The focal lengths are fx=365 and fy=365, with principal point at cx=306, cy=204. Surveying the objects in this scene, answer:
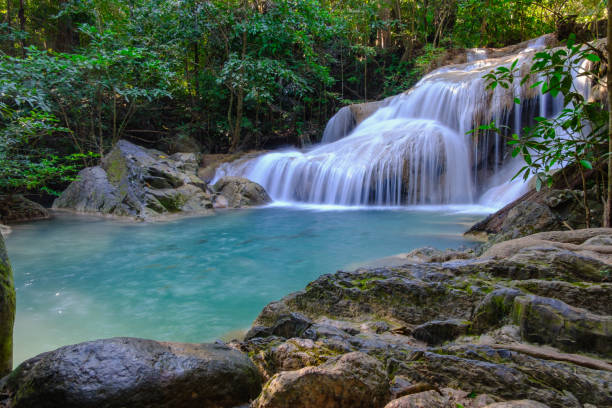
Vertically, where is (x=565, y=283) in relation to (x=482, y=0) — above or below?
below

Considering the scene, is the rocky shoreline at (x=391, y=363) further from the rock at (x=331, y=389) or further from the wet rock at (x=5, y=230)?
the wet rock at (x=5, y=230)

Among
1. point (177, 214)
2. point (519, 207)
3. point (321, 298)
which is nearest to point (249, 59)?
point (177, 214)

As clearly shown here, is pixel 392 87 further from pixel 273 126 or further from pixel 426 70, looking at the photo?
pixel 273 126

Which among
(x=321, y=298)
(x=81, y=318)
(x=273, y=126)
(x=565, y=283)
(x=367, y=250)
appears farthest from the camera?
(x=273, y=126)

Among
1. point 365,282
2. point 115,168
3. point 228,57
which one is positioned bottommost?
point 365,282

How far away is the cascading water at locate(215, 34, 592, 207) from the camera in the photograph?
10.4m

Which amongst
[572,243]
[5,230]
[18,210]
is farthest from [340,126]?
[572,243]

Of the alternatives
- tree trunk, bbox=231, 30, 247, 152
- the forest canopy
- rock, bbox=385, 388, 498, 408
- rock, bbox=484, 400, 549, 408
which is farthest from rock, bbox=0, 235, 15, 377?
tree trunk, bbox=231, 30, 247, 152

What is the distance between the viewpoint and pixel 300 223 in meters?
8.55

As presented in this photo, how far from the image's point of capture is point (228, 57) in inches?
562

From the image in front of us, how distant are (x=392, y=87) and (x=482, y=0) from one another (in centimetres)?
522

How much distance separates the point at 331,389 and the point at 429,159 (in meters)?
10.1

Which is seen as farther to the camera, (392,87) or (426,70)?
(392,87)

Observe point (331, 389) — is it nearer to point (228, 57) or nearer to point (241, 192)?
point (241, 192)
